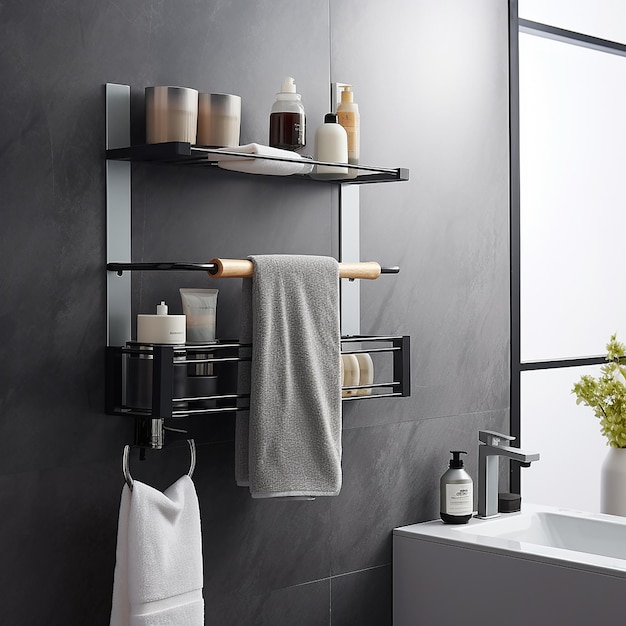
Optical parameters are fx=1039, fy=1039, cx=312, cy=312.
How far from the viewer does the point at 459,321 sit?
2.68 m

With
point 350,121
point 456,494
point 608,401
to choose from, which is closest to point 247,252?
point 350,121

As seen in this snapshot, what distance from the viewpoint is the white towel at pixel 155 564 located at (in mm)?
1820

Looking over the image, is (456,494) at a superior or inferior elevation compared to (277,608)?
superior

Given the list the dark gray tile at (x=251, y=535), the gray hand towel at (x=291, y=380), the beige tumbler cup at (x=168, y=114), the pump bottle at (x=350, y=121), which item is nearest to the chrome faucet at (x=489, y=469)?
the dark gray tile at (x=251, y=535)

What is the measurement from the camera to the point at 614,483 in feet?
9.19

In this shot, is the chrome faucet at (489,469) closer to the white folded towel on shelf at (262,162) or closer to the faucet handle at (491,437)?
the faucet handle at (491,437)

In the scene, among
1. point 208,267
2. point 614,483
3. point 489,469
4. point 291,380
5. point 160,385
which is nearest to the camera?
point 160,385

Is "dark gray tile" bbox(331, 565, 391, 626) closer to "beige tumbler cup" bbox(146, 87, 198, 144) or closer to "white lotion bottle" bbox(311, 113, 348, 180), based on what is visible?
"white lotion bottle" bbox(311, 113, 348, 180)

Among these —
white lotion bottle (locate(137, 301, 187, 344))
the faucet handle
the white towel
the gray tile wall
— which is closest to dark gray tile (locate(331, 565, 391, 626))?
the gray tile wall

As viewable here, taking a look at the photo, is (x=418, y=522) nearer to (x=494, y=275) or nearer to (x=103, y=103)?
(x=494, y=275)

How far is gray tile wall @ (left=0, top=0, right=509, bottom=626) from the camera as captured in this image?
1.85 meters

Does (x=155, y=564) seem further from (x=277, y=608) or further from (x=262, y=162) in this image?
(x=262, y=162)

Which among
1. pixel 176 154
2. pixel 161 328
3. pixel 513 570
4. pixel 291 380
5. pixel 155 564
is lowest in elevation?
pixel 513 570

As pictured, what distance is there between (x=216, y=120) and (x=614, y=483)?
153cm
